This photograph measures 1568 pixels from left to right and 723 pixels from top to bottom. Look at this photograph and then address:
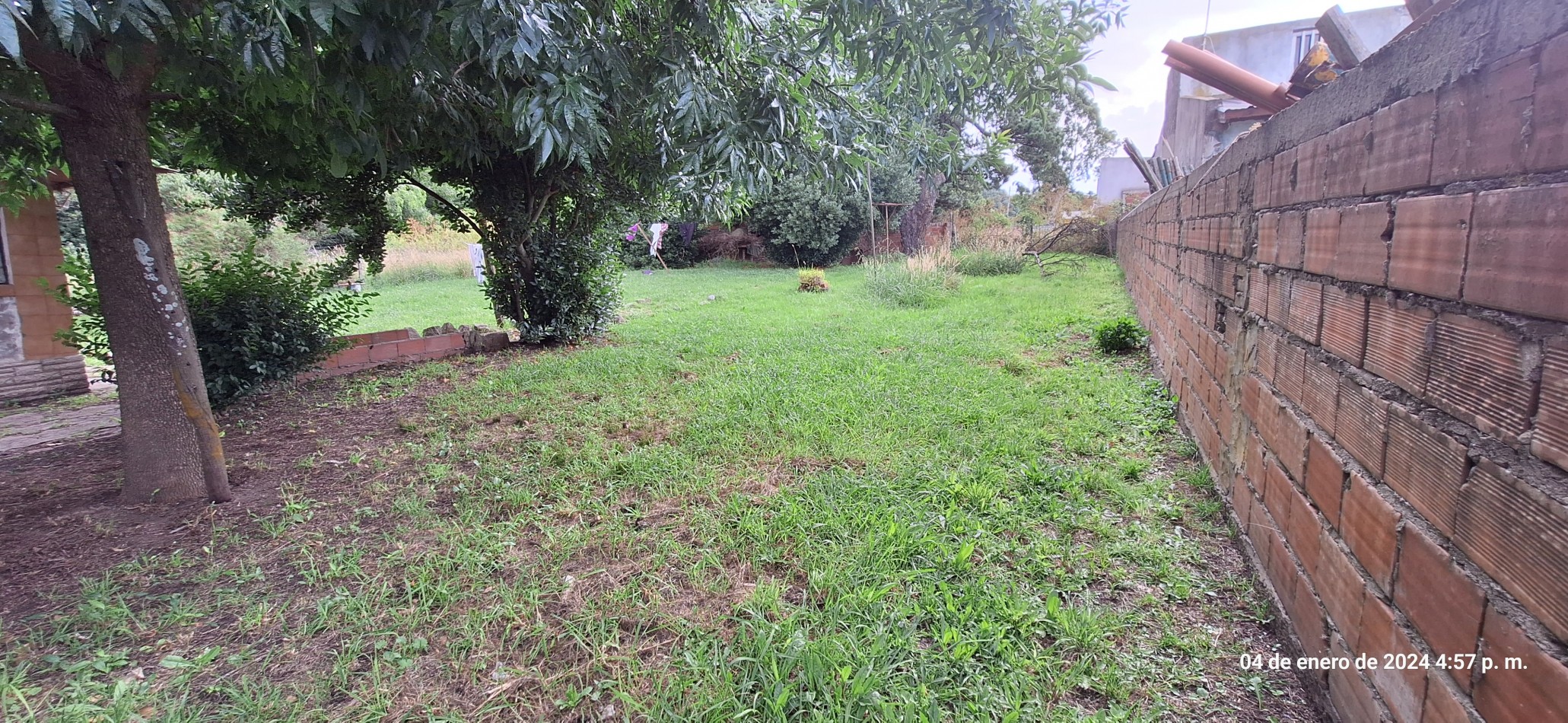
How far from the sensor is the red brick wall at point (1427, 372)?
797 millimetres

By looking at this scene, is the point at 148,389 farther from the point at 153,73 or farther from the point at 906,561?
the point at 906,561

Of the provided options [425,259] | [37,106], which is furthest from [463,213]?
[425,259]

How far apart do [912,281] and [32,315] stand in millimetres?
8704

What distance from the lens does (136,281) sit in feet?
7.57

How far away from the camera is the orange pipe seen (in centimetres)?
208

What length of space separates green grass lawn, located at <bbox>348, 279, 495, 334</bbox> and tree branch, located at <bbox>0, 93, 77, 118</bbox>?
13.5 ft

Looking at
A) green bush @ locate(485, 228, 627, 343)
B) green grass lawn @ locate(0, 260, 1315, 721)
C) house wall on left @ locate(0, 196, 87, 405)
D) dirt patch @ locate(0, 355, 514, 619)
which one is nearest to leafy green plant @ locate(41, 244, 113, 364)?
dirt patch @ locate(0, 355, 514, 619)

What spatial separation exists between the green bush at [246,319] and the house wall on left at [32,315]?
143 centimetres

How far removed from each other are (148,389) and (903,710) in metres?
3.02

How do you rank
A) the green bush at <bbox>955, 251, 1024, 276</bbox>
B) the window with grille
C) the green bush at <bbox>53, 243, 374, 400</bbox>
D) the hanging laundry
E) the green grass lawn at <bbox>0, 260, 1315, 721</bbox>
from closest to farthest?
the green grass lawn at <bbox>0, 260, 1315, 721</bbox> → the green bush at <bbox>53, 243, 374, 400</bbox> → the window with grille → the green bush at <bbox>955, 251, 1024, 276</bbox> → the hanging laundry

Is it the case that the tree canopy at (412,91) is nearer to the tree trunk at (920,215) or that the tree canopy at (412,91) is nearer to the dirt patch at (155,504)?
the dirt patch at (155,504)

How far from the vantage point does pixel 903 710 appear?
141 centimetres

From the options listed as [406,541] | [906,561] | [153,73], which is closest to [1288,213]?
[906,561]

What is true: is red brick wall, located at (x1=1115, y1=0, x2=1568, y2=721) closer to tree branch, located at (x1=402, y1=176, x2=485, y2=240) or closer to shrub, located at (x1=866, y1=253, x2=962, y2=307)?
tree branch, located at (x1=402, y1=176, x2=485, y2=240)
